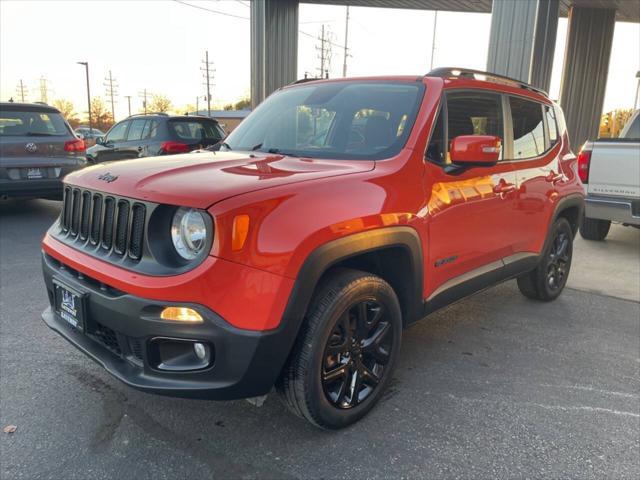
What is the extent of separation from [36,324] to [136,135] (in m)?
6.70

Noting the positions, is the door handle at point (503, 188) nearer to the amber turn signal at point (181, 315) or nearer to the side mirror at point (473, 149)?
the side mirror at point (473, 149)

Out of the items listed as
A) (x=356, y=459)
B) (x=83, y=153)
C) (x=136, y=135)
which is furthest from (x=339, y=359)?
(x=136, y=135)

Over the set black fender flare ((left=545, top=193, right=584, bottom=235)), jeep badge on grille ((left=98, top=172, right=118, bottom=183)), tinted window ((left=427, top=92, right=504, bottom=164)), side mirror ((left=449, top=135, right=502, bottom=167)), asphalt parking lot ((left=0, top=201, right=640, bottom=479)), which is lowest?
asphalt parking lot ((left=0, top=201, right=640, bottom=479))

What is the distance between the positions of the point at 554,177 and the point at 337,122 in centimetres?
206

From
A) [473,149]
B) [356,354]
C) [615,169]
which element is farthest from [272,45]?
[356,354]

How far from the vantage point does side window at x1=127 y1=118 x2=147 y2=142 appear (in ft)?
32.2

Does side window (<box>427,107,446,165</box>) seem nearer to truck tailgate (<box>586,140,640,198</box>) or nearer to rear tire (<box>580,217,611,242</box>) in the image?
truck tailgate (<box>586,140,640,198</box>)

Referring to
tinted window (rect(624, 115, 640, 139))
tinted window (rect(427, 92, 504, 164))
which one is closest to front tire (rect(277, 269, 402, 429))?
tinted window (rect(427, 92, 504, 164))

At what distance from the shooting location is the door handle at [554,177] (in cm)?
416

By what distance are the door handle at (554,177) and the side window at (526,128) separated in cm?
20

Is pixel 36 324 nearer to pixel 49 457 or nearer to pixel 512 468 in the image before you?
pixel 49 457

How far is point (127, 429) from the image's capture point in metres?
2.58

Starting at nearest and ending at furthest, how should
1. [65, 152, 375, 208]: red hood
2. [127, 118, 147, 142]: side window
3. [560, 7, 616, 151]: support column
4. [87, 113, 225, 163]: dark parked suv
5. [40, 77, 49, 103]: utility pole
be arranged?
[65, 152, 375, 208]: red hood, [87, 113, 225, 163]: dark parked suv, [127, 118, 147, 142]: side window, [560, 7, 616, 151]: support column, [40, 77, 49, 103]: utility pole

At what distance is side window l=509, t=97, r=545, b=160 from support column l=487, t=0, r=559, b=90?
291 inches
